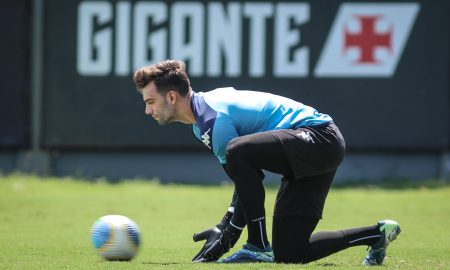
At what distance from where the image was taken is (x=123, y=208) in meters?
14.4

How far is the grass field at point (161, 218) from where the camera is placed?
8.32 meters

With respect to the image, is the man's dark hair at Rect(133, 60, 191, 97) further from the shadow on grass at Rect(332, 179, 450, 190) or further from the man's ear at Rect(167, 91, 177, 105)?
the shadow on grass at Rect(332, 179, 450, 190)

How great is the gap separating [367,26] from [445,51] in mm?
1568

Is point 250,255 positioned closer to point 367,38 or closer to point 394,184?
point 394,184

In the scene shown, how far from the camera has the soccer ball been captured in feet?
25.9

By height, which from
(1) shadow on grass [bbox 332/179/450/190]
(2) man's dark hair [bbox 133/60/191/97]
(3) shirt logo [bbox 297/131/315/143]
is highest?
(2) man's dark hair [bbox 133/60/191/97]

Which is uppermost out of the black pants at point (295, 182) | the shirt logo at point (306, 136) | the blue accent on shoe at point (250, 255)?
the shirt logo at point (306, 136)

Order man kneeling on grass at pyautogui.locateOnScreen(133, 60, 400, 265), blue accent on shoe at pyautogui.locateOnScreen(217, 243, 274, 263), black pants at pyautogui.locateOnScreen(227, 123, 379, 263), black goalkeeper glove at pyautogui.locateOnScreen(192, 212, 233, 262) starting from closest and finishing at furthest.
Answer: black pants at pyautogui.locateOnScreen(227, 123, 379, 263)
man kneeling on grass at pyautogui.locateOnScreen(133, 60, 400, 265)
blue accent on shoe at pyautogui.locateOnScreen(217, 243, 274, 263)
black goalkeeper glove at pyautogui.locateOnScreen(192, 212, 233, 262)

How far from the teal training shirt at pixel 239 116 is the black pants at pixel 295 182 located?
0.14 meters

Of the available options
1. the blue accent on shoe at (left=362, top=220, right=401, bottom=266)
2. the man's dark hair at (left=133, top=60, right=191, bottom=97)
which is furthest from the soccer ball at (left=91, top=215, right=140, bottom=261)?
the blue accent on shoe at (left=362, top=220, right=401, bottom=266)

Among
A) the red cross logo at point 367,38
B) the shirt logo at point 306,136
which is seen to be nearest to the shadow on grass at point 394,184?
the red cross logo at point 367,38

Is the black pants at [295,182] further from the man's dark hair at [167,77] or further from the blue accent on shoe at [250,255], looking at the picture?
the man's dark hair at [167,77]

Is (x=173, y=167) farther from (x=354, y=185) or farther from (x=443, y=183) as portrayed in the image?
(x=443, y=183)

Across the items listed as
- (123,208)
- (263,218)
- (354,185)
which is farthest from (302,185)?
(354,185)
